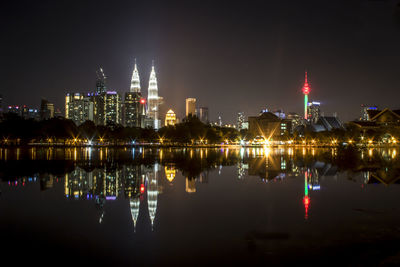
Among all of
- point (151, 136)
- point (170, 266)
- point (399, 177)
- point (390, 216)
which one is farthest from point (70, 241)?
point (151, 136)

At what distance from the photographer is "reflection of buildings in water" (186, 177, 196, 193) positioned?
17083 millimetres

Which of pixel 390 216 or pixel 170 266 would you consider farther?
pixel 390 216

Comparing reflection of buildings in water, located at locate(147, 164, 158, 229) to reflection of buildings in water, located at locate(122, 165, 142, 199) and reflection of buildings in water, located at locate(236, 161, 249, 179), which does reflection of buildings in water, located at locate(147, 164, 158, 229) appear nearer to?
reflection of buildings in water, located at locate(122, 165, 142, 199)

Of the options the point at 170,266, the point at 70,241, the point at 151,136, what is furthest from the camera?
the point at 151,136

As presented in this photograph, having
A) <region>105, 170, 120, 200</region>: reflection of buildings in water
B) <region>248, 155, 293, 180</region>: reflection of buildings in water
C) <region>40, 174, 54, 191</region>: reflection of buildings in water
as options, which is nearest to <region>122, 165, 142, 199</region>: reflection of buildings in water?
<region>105, 170, 120, 200</region>: reflection of buildings in water

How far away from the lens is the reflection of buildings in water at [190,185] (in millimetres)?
17083

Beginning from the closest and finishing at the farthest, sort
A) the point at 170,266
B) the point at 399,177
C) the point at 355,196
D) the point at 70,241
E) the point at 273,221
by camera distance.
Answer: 1. the point at 170,266
2. the point at 70,241
3. the point at 273,221
4. the point at 355,196
5. the point at 399,177

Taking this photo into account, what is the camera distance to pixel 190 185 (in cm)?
1875

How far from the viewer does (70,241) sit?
29.3 ft

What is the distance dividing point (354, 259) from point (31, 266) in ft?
23.0

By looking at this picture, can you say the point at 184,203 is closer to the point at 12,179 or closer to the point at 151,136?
the point at 12,179

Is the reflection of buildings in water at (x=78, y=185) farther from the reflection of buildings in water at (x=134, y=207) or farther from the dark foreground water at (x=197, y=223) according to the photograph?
the reflection of buildings in water at (x=134, y=207)

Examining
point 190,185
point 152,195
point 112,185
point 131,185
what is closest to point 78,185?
point 112,185

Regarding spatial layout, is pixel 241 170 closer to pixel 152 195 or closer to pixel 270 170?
pixel 270 170
